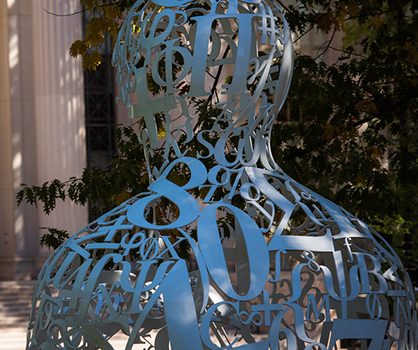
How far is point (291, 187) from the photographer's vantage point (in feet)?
18.1

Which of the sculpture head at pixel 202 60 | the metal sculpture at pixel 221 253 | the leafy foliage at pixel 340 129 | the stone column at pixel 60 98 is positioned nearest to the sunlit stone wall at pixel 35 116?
the stone column at pixel 60 98

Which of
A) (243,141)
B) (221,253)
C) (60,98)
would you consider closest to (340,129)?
(243,141)

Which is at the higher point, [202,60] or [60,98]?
[202,60]

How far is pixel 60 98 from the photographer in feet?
83.4

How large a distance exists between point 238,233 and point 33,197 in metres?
4.31

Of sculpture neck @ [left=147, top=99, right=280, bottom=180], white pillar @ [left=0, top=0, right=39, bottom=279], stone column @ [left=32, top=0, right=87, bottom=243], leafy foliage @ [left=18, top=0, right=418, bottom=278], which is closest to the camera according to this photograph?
sculpture neck @ [left=147, top=99, right=280, bottom=180]

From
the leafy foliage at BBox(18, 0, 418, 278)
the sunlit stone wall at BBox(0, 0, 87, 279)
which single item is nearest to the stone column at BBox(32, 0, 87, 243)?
the sunlit stone wall at BBox(0, 0, 87, 279)

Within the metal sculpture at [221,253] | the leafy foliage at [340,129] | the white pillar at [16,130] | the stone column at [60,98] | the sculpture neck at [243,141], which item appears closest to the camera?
the metal sculpture at [221,253]

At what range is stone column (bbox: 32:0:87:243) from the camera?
2528 centimetres

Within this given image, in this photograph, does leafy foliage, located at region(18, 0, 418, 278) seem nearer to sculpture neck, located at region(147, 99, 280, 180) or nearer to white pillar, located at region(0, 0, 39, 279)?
sculpture neck, located at region(147, 99, 280, 180)

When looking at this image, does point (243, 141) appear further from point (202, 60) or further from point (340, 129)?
point (340, 129)

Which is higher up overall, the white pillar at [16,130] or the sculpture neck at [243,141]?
the sculpture neck at [243,141]

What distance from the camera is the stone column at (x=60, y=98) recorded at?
2528 centimetres

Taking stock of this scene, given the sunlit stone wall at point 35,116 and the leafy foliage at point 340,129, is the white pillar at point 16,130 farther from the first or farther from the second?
the leafy foliage at point 340,129
